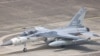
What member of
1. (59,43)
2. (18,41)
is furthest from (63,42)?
(18,41)

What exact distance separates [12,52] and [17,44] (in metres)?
1.58

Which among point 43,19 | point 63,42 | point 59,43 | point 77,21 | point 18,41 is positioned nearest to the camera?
point 18,41

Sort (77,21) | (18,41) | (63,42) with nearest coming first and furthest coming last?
(18,41)
(63,42)
(77,21)

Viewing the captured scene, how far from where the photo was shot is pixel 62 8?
218 feet

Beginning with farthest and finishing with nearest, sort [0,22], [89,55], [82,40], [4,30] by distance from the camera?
1. [0,22]
2. [4,30]
3. [82,40]
4. [89,55]

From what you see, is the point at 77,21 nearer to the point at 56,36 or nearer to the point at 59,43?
the point at 56,36

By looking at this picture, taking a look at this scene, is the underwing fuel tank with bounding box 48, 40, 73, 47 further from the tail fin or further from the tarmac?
the tail fin

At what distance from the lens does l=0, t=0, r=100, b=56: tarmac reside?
40.1 m

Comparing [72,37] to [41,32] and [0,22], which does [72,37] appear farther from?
[0,22]

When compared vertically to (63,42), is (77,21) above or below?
above

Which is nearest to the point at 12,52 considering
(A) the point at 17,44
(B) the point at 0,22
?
(A) the point at 17,44

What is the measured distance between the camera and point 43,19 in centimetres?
5828

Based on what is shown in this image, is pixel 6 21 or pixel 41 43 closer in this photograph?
pixel 41 43

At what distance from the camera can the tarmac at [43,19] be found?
132 feet
